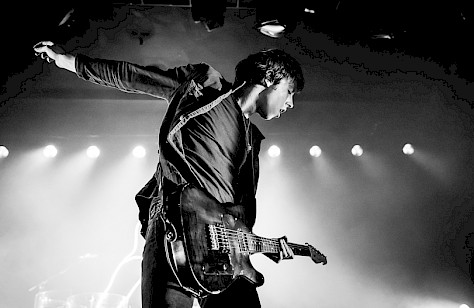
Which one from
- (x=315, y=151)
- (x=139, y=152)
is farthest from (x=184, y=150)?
(x=315, y=151)

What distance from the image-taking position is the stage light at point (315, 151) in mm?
5059

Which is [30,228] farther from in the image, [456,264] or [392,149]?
[456,264]

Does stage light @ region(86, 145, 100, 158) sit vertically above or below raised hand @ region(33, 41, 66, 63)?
below

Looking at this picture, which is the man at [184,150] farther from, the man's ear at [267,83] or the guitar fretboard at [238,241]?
the man's ear at [267,83]

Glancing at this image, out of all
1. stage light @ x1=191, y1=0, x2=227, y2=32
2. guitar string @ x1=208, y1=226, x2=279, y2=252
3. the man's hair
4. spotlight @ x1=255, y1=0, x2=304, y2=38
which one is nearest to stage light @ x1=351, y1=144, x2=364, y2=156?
spotlight @ x1=255, y1=0, x2=304, y2=38

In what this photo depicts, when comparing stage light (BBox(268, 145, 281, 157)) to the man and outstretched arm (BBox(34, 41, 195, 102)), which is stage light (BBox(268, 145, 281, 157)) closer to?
the man

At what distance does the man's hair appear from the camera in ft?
7.69

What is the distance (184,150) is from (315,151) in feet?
11.5

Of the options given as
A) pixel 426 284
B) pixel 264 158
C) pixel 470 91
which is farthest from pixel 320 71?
pixel 426 284

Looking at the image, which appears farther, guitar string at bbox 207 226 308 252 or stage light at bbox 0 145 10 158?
stage light at bbox 0 145 10 158

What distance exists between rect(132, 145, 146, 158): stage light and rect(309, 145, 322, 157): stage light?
6.44 ft

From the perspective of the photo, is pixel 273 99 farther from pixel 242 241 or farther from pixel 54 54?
pixel 54 54

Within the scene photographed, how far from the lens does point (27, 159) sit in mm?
4785

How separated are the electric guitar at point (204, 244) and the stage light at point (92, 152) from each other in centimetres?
346
